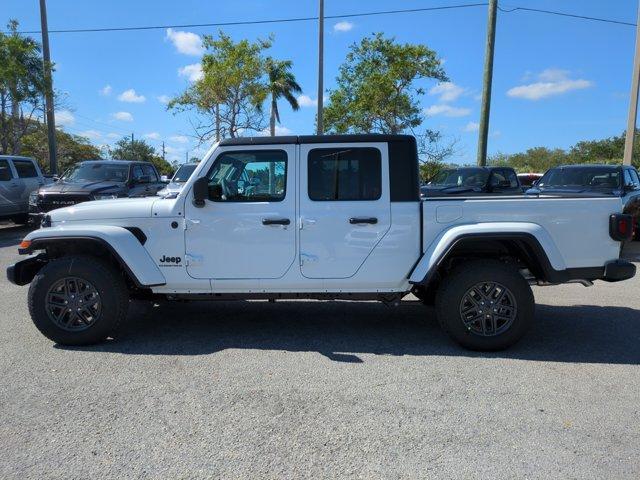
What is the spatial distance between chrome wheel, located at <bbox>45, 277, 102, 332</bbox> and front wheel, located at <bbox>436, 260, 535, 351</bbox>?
125 inches

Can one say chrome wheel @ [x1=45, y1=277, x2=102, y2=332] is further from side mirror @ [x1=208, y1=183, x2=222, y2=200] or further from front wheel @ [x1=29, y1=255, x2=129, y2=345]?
side mirror @ [x1=208, y1=183, x2=222, y2=200]

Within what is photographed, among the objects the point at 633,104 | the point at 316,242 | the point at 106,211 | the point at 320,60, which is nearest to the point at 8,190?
the point at 106,211

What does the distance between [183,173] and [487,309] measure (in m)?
10.8

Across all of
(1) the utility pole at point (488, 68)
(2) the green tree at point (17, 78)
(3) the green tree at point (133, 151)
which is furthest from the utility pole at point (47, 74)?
(3) the green tree at point (133, 151)

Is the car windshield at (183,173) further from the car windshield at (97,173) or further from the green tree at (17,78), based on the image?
the green tree at (17,78)

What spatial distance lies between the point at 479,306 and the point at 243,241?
219 centimetres

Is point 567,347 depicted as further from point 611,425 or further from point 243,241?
point 243,241

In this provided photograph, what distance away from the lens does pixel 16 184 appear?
43.5 ft

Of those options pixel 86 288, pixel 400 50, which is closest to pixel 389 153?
pixel 86 288

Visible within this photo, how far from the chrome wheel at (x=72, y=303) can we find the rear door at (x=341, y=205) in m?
1.94

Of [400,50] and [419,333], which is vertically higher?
[400,50]

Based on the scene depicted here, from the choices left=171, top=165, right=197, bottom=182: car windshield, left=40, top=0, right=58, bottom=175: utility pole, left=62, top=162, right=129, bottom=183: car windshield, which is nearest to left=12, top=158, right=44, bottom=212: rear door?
left=62, top=162, right=129, bottom=183: car windshield

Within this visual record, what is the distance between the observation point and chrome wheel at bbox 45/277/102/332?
4.71 metres

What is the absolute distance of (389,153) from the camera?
4770mm
